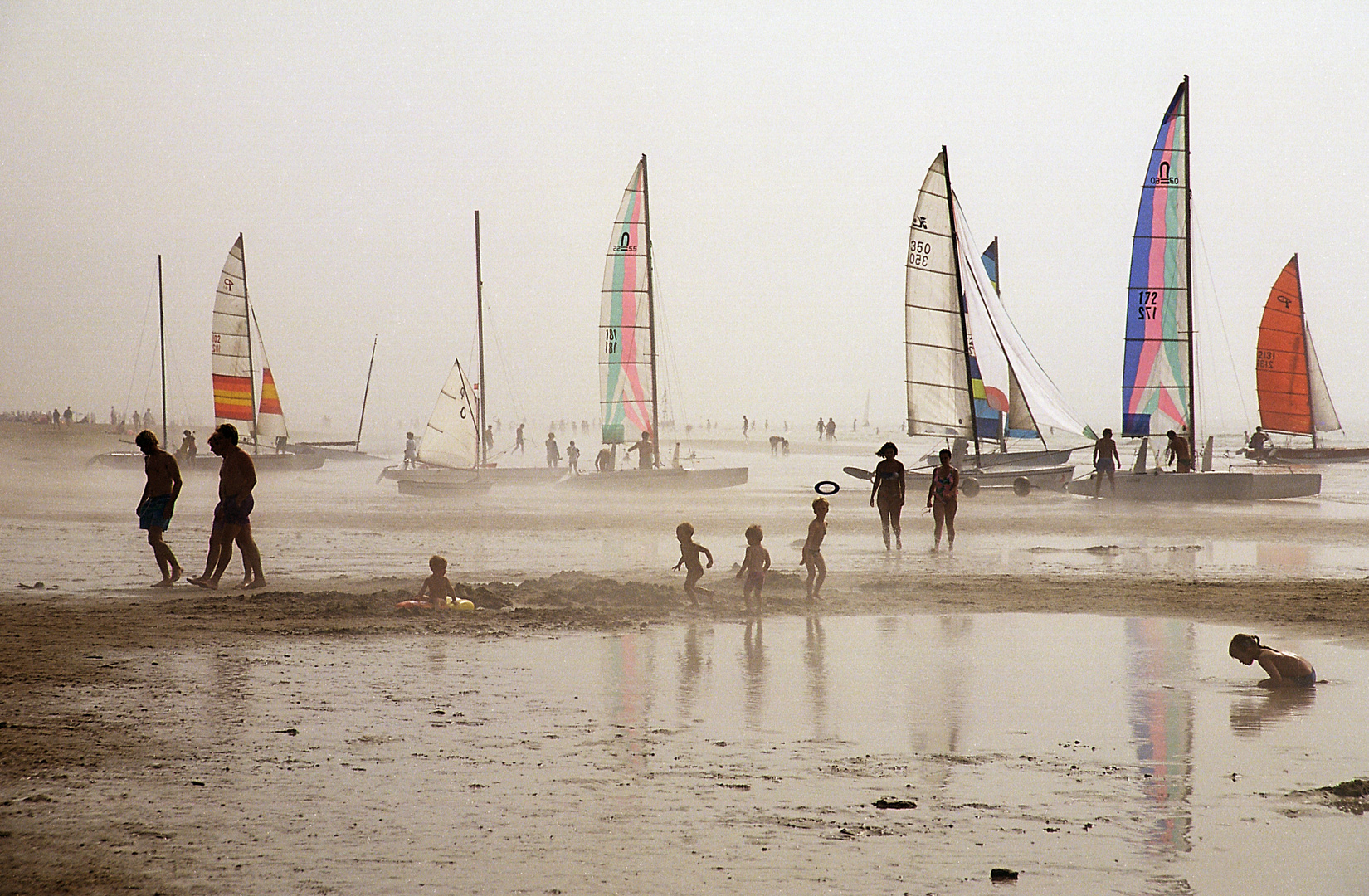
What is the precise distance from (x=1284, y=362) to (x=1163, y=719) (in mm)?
44132

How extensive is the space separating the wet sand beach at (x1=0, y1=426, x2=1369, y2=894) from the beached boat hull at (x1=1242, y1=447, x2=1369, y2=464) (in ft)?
124

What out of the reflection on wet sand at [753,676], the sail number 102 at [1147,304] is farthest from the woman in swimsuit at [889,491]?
the sail number 102 at [1147,304]

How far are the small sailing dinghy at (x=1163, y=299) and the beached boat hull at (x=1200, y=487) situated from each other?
2.46 metres

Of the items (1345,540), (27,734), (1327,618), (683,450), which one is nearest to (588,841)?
(27,734)

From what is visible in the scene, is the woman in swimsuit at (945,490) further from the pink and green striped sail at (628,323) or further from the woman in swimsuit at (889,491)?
the pink and green striped sail at (628,323)

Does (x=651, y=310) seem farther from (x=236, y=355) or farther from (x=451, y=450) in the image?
(x=236, y=355)

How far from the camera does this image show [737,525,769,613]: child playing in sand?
11.5 m

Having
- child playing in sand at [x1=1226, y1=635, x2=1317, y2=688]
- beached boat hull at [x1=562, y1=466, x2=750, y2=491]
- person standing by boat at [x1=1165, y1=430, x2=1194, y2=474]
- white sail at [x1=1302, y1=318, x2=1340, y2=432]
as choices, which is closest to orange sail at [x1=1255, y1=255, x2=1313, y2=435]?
white sail at [x1=1302, y1=318, x2=1340, y2=432]

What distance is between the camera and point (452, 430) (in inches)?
1400

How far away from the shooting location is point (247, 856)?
475 centimetres

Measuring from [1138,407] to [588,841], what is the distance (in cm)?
3032

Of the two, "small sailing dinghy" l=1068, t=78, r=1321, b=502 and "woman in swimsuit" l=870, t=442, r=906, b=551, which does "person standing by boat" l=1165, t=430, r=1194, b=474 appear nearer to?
"small sailing dinghy" l=1068, t=78, r=1321, b=502

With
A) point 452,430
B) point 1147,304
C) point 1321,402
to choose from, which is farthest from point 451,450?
point 1321,402

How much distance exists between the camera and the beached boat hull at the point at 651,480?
34.7 meters
